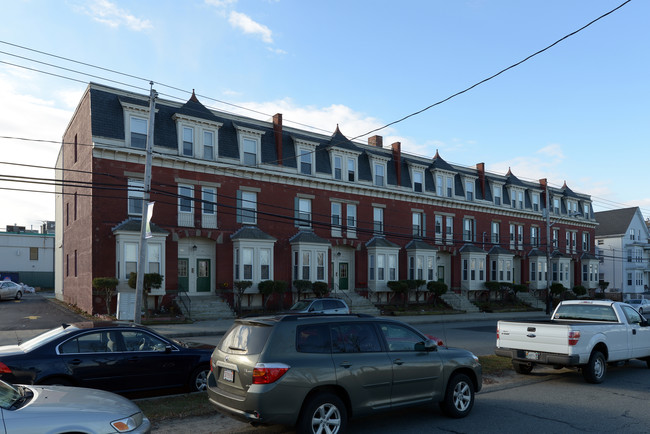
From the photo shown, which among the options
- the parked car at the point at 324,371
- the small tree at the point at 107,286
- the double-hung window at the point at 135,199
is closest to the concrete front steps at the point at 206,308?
the small tree at the point at 107,286

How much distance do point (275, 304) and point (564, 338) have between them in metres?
21.3

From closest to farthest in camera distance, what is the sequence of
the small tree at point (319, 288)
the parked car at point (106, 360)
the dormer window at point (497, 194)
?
the parked car at point (106, 360), the small tree at point (319, 288), the dormer window at point (497, 194)

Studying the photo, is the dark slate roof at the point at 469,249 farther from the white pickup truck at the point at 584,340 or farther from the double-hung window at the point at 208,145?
the white pickup truck at the point at 584,340

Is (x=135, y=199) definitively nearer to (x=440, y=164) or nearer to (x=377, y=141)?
(x=377, y=141)

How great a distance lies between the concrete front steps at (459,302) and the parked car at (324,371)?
3132 centimetres

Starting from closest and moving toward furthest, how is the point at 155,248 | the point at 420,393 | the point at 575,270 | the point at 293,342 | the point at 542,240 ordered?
the point at 293,342 → the point at 420,393 → the point at 155,248 → the point at 542,240 → the point at 575,270

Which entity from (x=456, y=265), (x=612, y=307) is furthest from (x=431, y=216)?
(x=612, y=307)

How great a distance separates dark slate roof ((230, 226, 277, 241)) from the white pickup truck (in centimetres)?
1913

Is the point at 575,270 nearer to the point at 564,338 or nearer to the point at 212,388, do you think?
the point at 564,338

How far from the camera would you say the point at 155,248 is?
86.0 feet

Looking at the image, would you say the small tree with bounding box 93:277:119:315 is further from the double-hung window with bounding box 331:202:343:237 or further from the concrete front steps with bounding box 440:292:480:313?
the concrete front steps with bounding box 440:292:480:313

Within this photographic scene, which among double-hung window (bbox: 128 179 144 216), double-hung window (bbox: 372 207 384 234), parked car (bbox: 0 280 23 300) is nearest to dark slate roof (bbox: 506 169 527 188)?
double-hung window (bbox: 372 207 384 234)

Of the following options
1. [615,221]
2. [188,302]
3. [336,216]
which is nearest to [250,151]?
[336,216]

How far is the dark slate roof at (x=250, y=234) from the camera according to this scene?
95.8ft
